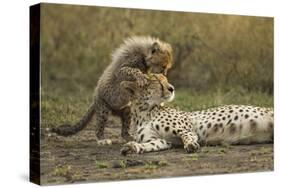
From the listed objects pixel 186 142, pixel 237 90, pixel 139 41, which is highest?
pixel 139 41

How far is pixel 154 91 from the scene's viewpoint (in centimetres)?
739

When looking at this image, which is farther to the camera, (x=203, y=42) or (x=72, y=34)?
(x=203, y=42)

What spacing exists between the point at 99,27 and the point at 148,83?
719 millimetres

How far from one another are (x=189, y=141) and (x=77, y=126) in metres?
1.09

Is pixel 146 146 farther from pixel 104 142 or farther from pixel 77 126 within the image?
pixel 77 126

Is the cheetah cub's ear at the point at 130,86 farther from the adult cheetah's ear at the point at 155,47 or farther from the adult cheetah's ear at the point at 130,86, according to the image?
the adult cheetah's ear at the point at 155,47

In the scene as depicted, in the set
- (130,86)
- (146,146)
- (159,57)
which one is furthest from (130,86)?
(146,146)

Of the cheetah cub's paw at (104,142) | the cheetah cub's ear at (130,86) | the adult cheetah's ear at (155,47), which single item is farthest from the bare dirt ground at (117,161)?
the adult cheetah's ear at (155,47)

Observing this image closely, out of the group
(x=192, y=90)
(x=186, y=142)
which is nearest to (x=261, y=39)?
(x=192, y=90)

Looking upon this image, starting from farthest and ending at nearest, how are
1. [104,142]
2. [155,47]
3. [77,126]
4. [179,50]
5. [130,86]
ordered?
[179,50] < [155,47] < [130,86] < [104,142] < [77,126]

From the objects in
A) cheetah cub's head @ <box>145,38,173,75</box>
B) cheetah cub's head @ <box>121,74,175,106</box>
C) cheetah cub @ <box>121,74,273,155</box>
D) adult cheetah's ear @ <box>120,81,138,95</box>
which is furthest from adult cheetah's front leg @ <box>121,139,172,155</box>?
cheetah cub's head @ <box>145,38,173,75</box>

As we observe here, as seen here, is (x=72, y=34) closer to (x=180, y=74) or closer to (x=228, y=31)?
(x=180, y=74)

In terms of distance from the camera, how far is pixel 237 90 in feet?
25.8

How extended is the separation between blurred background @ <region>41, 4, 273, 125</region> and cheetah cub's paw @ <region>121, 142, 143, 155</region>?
54 cm
